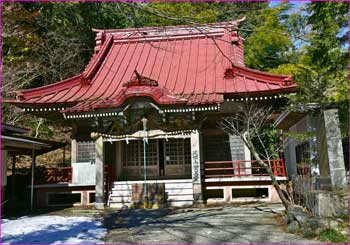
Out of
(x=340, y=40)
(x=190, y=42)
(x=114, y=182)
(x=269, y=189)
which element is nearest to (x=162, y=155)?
(x=114, y=182)

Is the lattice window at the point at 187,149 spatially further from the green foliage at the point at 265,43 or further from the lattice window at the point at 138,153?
the green foliage at the point at 265,43

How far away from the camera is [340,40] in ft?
30.6

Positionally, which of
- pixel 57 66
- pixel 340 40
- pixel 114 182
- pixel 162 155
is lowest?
pixel 114 182

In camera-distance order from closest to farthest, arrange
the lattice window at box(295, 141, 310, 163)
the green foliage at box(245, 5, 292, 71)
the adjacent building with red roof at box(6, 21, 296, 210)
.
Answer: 1. the lattice window at box(295, 141, 310, 163)
2. the adjacent building with red roof at box(6, 21, 296, 210)
3. the green foliage at box(245, 5, 292, 71)

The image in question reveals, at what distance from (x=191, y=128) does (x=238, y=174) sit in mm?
2497

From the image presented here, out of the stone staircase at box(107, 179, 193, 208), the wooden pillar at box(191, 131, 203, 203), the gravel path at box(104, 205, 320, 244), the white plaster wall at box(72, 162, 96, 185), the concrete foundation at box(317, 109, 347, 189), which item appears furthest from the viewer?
the white plaster wall at box(72, 162, 96, 185)

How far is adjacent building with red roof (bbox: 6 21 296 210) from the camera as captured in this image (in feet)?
41.5

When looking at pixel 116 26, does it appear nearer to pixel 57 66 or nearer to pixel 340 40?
pixel 57 66

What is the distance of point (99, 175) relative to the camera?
1294cm

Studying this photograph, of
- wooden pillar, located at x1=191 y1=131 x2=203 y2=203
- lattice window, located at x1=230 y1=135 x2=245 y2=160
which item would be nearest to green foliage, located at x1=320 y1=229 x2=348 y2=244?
wooden pillar, located at x1=191 y1=131 x2=203 y2=203

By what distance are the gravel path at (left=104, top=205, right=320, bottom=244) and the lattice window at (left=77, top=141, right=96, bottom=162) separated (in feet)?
12.2

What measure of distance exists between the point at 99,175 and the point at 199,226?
5629 mm

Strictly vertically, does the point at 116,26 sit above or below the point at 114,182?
above

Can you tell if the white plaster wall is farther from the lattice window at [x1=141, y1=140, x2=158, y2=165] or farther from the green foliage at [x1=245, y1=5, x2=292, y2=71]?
the green foliage at [x1=245, y1=5, x2=292, y2=71]
